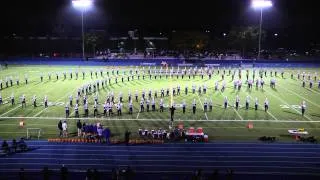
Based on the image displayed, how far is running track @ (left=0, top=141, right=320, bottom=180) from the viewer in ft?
46.3

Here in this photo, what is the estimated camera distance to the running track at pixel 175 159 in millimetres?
14125

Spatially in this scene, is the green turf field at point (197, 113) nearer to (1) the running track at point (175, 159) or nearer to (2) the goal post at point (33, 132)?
(2) the goal post at point (33, 132)

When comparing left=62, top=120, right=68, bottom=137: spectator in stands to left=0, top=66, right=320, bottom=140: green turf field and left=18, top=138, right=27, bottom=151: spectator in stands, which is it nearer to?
left=0, top=66, right=320, bottom=140: green turf field

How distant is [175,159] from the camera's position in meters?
15.3

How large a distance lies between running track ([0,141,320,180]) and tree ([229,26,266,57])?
4599 cm

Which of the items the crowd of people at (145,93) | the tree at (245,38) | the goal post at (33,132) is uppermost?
the tree at (245,38)

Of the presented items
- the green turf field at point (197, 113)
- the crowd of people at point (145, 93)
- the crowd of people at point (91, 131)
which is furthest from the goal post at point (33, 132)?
the crowd of people at point (145, 93)

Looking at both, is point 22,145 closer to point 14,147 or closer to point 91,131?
point 14,147

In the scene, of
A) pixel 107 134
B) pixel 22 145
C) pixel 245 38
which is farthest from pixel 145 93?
pixel 245 38

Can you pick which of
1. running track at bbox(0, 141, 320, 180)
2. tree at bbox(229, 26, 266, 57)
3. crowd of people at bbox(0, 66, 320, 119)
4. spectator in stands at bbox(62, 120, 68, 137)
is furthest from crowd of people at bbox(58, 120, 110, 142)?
tree at bbox(229, 26, 266, 57)

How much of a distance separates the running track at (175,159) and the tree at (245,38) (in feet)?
151

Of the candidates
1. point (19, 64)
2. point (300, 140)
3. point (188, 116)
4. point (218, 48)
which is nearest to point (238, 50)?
point (218, 48)

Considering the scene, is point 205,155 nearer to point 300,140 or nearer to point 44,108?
point 300,140

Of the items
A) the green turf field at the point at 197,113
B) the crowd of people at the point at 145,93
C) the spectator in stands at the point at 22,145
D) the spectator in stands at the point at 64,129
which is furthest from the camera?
the crowd of people at the point at 145,93
